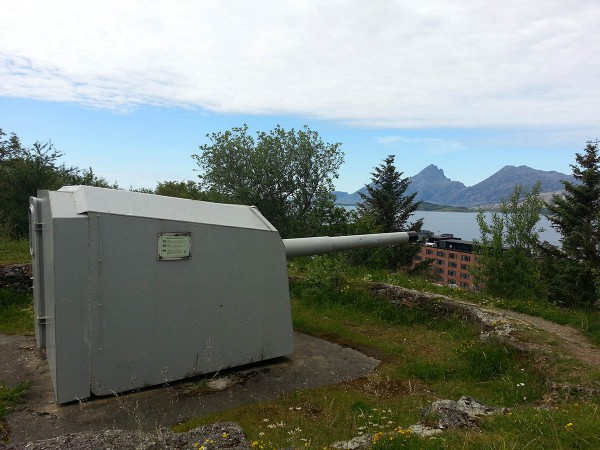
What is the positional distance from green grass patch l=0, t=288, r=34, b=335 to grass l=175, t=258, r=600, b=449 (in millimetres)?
4203

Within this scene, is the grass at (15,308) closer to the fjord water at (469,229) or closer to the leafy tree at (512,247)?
the leafy tree at (512,247)

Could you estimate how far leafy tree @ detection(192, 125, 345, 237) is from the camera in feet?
80.6

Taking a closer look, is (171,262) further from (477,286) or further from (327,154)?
(327,154)

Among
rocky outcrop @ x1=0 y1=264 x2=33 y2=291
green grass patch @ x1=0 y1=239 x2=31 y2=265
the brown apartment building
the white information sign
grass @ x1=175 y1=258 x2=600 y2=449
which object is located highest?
the white information sign

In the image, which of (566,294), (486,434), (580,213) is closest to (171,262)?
(486,434)

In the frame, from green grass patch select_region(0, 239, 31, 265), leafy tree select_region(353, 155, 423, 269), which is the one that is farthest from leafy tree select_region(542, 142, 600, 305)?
green grass patch select_region(0, 239, 31, 265)

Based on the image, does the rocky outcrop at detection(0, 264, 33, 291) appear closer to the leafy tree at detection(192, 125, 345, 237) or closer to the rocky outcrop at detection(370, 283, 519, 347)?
the rocky outcrop at detection(370, 283, 519, 347)

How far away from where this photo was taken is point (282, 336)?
5422mm

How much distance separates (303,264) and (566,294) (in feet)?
47.4

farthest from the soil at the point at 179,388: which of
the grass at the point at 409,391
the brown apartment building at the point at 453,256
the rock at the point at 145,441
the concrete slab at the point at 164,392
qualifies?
the brown apartment building at the point at 453,256

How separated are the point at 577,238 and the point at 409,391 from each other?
18.7 meters

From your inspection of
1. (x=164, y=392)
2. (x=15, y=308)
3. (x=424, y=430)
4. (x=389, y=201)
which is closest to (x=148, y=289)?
(x=164, y=392)

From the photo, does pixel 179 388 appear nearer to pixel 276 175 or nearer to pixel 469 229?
pixel 276 175

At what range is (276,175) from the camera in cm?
2472
